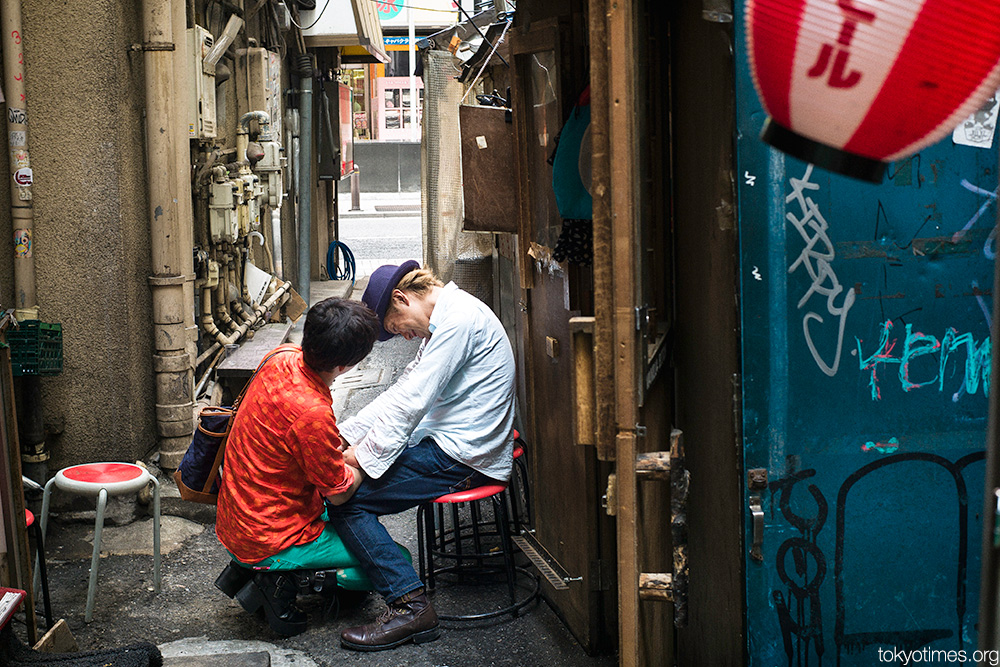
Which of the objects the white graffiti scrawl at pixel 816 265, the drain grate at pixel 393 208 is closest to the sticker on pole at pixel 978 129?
the white graffiti scrawl at pixel 816 265

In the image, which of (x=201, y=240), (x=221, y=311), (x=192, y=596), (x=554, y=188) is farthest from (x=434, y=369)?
(x=221, y=311)

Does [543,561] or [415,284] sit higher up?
[415,284]

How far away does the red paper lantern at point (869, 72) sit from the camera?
1.54m

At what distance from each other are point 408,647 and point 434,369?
121 centimetres

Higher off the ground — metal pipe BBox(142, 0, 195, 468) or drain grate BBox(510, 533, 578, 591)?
metal pipe BBox(142, 0, 195, 468)

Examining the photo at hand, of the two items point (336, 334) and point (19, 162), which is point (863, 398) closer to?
point (336, 334)

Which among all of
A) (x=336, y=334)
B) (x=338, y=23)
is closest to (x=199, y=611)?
(x=336, y=334)

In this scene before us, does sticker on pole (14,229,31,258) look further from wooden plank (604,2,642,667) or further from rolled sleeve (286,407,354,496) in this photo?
wooden plank (604,2,642,667)

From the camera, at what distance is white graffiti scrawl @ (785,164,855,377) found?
113 inches

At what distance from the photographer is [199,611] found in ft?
14.7

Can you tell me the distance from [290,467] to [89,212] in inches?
87.7

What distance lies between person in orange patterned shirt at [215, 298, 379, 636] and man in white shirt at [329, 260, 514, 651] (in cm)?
15

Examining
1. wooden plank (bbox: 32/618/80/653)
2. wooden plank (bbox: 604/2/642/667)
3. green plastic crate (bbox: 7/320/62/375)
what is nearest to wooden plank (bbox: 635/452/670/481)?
wooden plank (bbox: 604/2/642/667)

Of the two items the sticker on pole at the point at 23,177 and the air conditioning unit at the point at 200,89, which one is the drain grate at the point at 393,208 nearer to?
the air conditioning unit at the point at 200,89
